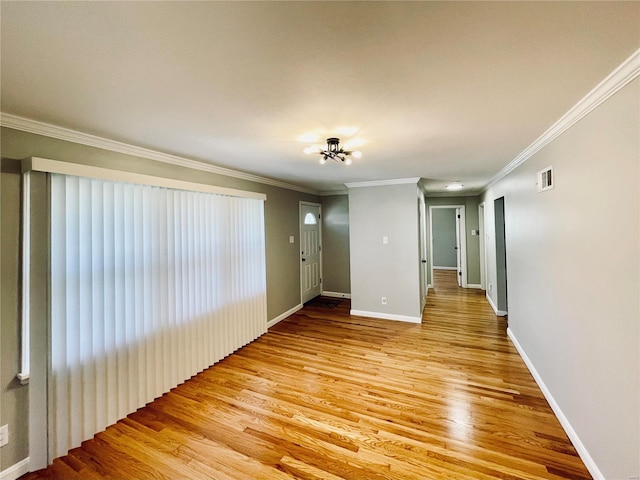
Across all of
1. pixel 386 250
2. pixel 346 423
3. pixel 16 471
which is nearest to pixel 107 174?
pixel 16 471

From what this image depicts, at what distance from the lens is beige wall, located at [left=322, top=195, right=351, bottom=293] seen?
614 cm

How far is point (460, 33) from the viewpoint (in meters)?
1.05

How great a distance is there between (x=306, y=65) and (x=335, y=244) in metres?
5.09

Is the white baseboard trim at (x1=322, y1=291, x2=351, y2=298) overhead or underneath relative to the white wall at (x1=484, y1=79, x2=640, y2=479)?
underneath

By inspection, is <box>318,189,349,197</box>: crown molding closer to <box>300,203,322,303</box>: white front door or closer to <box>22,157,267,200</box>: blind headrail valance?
<box>300,203,322,303</box>: white front door

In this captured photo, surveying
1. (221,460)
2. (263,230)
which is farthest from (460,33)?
(263,230)

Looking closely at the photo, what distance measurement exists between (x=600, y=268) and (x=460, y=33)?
60.9 inches

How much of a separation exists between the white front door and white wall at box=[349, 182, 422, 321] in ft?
3.79

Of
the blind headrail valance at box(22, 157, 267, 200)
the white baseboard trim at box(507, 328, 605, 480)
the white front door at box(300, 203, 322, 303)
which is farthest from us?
the white front door at box(300, 203, 322, 303)

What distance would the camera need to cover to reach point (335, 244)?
624 cm

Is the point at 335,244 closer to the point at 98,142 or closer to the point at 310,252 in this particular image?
the point at 310,252

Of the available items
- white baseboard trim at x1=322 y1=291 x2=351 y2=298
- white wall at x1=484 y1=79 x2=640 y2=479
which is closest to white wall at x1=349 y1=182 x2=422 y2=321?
white baseboard trim at x1=322 y1=291 x2=351 y2=298

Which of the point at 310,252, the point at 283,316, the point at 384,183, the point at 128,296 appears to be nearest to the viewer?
the point at 128,296

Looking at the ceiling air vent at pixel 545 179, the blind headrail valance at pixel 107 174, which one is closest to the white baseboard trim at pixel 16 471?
the blind headrail valance at pixel 107 174
